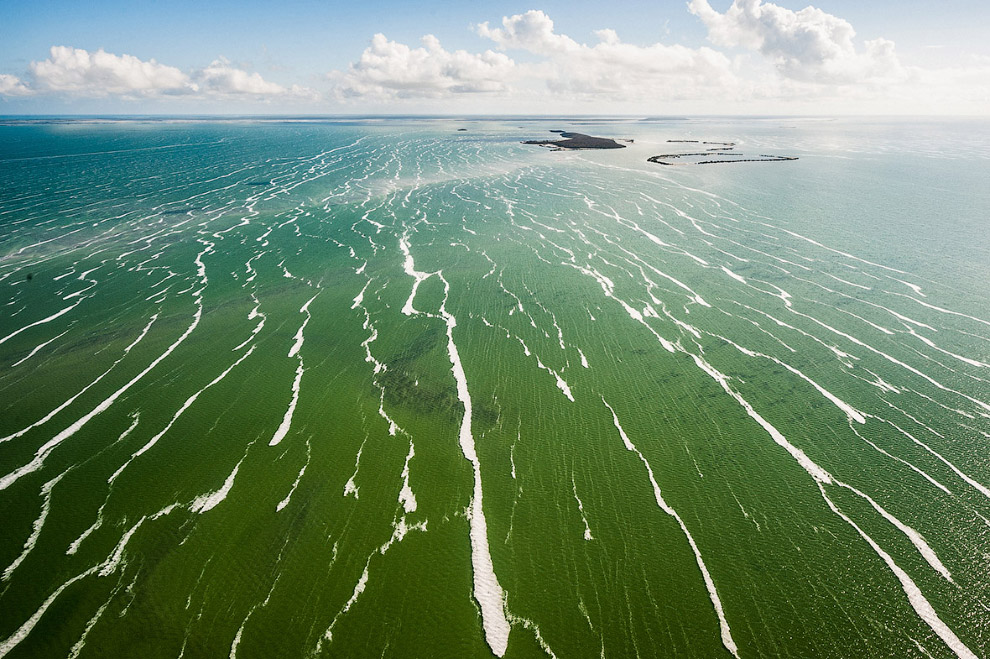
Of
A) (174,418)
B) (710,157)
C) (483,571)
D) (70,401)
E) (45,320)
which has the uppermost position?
(710,157)

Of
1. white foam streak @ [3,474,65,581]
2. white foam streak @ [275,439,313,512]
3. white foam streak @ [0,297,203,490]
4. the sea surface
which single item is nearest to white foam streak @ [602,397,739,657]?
the sea surface

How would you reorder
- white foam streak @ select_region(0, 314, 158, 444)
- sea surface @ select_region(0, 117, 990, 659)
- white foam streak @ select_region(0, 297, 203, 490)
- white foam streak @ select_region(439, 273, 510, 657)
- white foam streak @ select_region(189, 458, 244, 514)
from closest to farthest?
1. white foam streak @ select_region(439, 273, 510, 657)
2. sea surface @ select_region(0, 117, 990, 659)
3. white foam streak @ select_region(189, 458, 244, 514)
4. white foam streak @ select_region(0, 297, 203, 490)
5. white foam streak @ select_region(0, 314, 158, 444)

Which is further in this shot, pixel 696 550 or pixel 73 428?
pixel 73 428

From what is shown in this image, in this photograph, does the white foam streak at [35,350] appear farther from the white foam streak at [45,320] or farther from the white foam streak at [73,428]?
the white foam streak at [73,428]

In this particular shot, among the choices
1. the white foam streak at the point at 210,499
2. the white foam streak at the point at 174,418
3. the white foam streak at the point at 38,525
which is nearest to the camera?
the white foam streak at the point at 38,525

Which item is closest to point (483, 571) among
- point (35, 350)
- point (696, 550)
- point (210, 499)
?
point (696, 550)

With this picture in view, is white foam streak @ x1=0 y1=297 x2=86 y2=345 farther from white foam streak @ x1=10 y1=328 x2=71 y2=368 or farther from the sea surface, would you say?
white foam streak @ x1=10 y1=328 x2=71 y2=368

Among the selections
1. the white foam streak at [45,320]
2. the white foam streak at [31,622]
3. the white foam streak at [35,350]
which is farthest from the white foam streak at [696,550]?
the white foam streak at [45,320]

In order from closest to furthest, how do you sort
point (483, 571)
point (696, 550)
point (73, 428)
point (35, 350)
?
point (483, 571), point (696, 550), point (73, 428), point (35, 350)

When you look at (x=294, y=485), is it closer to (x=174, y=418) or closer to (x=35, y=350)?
(x=174, y=418)

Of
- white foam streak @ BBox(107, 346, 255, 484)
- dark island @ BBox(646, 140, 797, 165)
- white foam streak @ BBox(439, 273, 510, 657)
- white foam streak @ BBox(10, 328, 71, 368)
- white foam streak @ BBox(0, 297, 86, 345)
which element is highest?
dark island @ BBox(646, 140, 797, 165)
